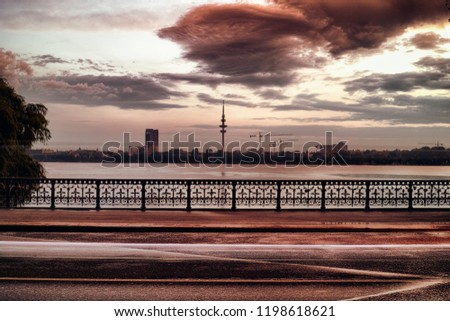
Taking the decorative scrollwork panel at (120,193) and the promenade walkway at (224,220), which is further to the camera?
the decorative scrollwork panel at (120,193)

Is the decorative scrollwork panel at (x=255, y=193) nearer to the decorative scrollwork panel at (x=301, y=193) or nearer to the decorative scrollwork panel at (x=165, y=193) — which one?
the decorative scrollwork panel at (x=301, y=193)

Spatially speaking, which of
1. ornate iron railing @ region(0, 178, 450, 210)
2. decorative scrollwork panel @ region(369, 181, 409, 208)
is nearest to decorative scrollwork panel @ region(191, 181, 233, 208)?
ornate iron railing @ region(0, 178, 450, 210)

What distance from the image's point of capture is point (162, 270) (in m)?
9.12

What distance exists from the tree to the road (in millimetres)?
21688

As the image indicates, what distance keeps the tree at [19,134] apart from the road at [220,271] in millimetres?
21688

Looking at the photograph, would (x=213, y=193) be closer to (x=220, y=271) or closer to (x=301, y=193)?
(x=301, y=193)

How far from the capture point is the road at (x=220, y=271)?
7.54 meters

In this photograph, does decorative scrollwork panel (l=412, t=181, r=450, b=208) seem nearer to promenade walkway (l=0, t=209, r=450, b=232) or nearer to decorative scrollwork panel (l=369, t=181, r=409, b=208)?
decorative scrollwork panel (l=369, t=181, r=409, b=208)

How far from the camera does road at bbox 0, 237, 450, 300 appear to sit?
7.54 metres

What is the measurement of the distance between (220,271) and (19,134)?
2818cm

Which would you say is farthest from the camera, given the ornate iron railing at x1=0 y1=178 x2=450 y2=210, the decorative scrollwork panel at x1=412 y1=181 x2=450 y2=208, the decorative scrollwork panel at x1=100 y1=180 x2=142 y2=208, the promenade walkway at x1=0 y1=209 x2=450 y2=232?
the decorative scrollwork panel at x1=412 y1=181 x2=450 y2=208

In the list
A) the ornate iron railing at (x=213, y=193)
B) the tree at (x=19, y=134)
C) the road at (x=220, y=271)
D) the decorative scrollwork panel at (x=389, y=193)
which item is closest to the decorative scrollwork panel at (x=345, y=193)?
the ornate iron railing at (x=213, y=193)
